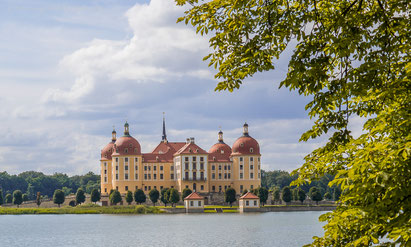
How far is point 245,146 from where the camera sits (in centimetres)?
7775

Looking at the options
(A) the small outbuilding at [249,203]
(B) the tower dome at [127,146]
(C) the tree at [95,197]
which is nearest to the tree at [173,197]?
(A) the small outbuilding at [249,203]

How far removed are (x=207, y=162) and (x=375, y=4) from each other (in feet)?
231

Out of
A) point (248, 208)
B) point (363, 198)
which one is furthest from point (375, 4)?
point (248, 208)

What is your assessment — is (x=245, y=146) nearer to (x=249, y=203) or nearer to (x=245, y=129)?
(x=245, y=129)

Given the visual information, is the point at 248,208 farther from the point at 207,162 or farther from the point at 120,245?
the point at 120,245

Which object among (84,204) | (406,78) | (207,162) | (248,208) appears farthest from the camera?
(207,162)

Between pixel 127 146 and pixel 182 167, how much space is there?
22.4ft

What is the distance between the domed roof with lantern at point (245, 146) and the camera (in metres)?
77.5

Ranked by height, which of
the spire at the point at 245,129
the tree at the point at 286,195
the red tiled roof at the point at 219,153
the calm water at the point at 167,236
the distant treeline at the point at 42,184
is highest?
the spire at the point at 245,129

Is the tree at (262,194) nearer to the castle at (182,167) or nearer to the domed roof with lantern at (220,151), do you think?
the castle at (182,167)

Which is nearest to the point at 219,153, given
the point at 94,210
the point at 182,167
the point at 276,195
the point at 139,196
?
the point at 182,167

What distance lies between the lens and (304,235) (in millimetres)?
35094

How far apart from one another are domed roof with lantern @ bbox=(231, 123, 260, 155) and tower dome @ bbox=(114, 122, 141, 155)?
11.5 m

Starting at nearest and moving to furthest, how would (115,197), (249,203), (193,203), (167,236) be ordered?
(167,236), (193,203), (249,203), (115,197)
